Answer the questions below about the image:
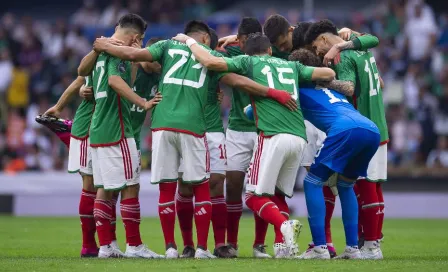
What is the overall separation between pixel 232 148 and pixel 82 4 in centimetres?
1834

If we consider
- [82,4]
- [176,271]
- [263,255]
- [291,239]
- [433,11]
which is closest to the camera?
[176,271]

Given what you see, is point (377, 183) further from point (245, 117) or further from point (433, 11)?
point (433, 11)

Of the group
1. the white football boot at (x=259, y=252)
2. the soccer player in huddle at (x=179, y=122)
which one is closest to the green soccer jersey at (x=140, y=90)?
the soccer player in huddle at (x=179, y=122)

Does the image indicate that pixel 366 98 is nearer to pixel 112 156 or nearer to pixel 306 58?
pixel 306 58

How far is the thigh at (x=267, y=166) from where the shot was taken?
10359 mm

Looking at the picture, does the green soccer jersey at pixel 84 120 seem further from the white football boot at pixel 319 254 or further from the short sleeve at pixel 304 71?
the white football boot at pixel 319 254

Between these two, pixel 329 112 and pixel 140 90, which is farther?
pixel 140 90

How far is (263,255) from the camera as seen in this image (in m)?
11.1

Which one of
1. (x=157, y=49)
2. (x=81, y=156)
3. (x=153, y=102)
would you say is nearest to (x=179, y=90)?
(x=153, y=102)

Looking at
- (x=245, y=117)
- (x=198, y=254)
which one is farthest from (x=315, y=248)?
(x=245, y=117)

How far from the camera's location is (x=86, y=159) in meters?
11.3

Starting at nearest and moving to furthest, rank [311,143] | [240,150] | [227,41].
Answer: [240,150] → [311,143] → [227,41]

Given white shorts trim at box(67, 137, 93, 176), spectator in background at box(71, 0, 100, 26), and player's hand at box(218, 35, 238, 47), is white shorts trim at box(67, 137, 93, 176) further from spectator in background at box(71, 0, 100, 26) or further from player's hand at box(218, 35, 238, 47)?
spectator in background at box(71, 0, 100, 26)

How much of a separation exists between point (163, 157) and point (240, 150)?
1383 mm
